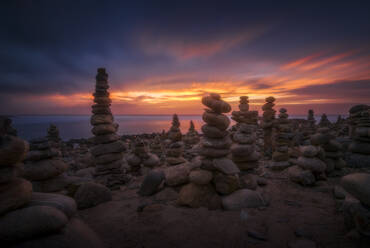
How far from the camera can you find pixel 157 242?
4.90 m

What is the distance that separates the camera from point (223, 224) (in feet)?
18.6

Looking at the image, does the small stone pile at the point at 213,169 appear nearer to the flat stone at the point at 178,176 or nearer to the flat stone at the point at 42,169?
the flat stone at the point at 178,176

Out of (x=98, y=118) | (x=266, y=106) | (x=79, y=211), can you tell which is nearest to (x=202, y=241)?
(x=79, y=211)

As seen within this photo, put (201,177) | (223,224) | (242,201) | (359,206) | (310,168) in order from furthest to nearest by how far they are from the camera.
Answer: (310,168)
(201,177)
(242,201)
(223,224)
(359,206)

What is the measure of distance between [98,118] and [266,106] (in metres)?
17.2

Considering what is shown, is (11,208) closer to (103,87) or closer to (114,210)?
(114,210)

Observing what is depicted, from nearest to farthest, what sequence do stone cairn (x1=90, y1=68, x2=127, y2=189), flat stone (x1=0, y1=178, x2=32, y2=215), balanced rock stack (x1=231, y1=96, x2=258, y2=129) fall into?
1. flat stone (x1=0, y1=178, x2=32, y2=215)
2. stone cairn (x1=90, y1=68, x2=127, y2=189)
3. balanced rock stack (x1=231, y1=96, x2=258, y2=129)

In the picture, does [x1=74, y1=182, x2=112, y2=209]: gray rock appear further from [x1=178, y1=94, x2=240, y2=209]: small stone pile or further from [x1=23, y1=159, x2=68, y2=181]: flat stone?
[x1=178, y1=94, x2=240, y2=209]: small stone pile

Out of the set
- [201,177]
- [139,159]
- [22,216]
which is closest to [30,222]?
[22,216]

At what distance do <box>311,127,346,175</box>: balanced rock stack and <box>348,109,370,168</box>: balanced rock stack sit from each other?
3.10 meters

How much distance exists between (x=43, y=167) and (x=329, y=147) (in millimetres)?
15103

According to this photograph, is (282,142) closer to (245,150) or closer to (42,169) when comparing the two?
(245,150)

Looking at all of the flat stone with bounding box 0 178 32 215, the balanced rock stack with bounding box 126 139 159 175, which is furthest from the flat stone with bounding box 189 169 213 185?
the balanced rock stack with bounding box 126 139 159 175

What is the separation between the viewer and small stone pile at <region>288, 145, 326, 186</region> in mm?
9266
